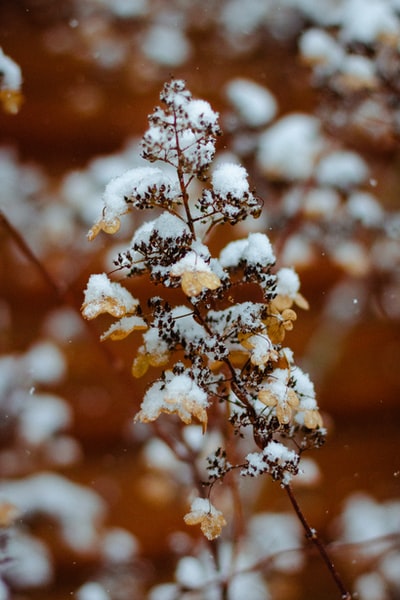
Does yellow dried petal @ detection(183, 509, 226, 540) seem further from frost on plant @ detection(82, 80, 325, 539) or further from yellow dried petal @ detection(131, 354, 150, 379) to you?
yellow dried petal @ detection(131, 354, 150, 379)

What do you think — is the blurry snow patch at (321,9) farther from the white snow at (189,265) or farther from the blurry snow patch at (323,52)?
the white snow at (189,265)

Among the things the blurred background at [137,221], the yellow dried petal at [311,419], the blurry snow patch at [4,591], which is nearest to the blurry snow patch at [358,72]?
the blurred background at [137,221]

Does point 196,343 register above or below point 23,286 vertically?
below

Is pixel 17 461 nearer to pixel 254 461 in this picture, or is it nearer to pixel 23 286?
pixel 23 286

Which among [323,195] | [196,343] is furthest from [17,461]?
[196,343]

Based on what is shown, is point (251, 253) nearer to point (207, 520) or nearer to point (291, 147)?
point (207, 520)

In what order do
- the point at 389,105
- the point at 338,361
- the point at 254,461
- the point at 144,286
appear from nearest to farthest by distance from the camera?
1. the point at 254,461
2. the point at 144,286
3. the point at 389,105
4. the point at 338,361

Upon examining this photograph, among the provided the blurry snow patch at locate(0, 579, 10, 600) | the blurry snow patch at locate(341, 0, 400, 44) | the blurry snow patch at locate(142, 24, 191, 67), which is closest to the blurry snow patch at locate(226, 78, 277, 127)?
the blurry snow patch at locate(142, 24, 191, 67)
